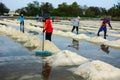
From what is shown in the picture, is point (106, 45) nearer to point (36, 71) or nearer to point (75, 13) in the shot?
point (36, 71)

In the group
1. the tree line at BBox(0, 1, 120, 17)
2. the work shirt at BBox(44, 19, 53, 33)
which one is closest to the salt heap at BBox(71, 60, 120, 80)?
the work shirt at BBox(44, 19, 53, 33)

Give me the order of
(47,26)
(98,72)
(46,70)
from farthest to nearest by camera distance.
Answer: (47,26) → (46,70) → (98,72)

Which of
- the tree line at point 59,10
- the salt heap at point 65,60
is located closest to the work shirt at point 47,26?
the salt heap at point 65,60

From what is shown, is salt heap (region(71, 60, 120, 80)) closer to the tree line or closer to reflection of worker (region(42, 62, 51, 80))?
reflection of worker (region(42, 62, 51, 80))

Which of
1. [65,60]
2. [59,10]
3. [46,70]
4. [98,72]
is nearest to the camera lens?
[98,72]

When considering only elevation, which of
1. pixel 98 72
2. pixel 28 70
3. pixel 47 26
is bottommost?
pixel 28 70

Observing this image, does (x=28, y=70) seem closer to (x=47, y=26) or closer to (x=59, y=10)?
(x=47, y=26)

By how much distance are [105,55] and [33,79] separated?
5116 mm

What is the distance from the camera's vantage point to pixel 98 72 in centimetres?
816

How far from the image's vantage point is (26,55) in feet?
39.3

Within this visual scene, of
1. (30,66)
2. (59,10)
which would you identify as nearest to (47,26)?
(30,66)

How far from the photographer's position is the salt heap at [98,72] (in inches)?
313

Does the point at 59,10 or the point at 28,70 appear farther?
the point at 59,10

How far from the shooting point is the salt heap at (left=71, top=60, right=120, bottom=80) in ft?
26.1
